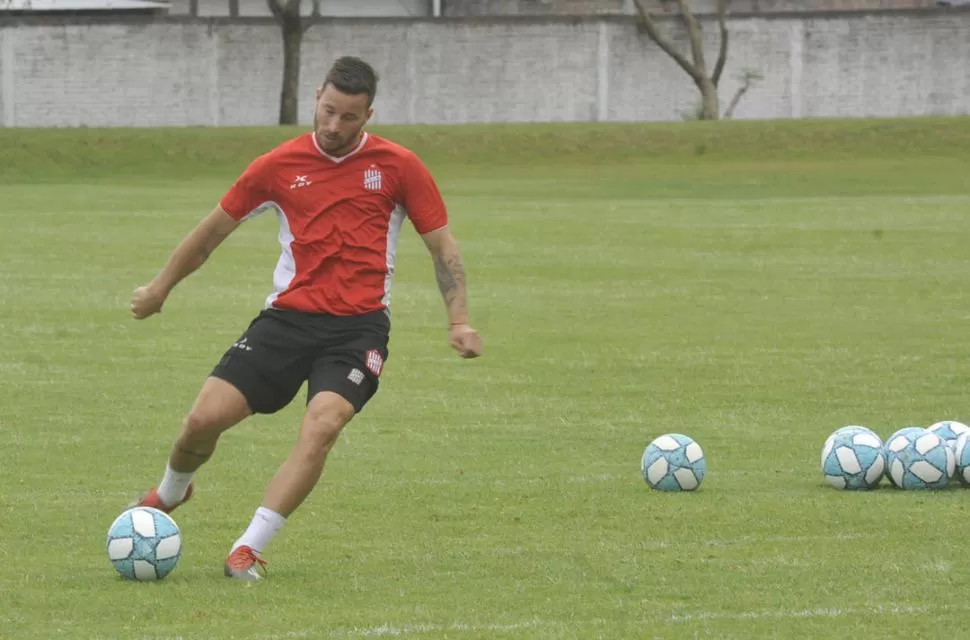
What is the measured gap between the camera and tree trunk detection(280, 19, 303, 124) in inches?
1940

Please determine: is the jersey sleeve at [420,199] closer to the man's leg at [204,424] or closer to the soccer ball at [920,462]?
the man's leg at [204,424]

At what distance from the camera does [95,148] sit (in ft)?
144

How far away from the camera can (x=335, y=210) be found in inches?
316

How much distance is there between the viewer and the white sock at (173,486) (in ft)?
27.3

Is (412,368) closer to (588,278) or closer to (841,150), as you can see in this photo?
(588,278)

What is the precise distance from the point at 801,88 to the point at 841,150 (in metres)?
8.74

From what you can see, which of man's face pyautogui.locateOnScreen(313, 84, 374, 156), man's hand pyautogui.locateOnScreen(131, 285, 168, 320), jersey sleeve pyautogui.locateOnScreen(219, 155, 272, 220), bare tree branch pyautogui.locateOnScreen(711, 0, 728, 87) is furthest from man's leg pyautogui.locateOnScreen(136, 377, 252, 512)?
bare tree branch pyautogui.locateOnScreen(711, 0, 728, 87)

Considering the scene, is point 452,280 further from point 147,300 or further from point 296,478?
point 147,300

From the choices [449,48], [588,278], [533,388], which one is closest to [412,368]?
[533,388]

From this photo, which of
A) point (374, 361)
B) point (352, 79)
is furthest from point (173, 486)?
point (352, 79)

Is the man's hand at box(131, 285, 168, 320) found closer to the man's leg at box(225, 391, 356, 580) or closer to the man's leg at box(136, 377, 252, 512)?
the man's leg at box(136, 377, 252, 512)

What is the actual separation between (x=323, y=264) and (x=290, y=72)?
4230cm

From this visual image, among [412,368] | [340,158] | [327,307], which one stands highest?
[340,158]

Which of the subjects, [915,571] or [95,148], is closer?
[915,571]
